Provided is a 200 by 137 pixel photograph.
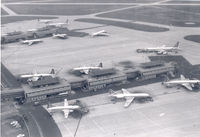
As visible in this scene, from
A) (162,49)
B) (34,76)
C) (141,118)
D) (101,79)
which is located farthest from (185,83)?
(34,76)

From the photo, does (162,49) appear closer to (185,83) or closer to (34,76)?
(185,83)

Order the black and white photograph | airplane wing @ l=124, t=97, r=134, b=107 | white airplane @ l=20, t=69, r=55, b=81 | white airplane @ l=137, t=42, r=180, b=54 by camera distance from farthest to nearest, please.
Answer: white airplane @ l=137, t=42, r=180, b=54 → white airplane @ l=20, t=69, r=55, b=81 → airplane wing @ l=124, t=97, r=134, b=107 → the black and white photograph

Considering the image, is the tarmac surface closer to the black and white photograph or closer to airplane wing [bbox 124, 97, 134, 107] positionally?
the black and white photograph

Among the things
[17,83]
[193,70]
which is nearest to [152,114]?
[193,70]

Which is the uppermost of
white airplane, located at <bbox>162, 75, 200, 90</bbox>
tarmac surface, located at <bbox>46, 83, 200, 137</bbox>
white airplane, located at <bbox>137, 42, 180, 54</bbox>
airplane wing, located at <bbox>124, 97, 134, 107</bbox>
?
white airplane, located at <bbox>137, 42, 180, 54</bbox>

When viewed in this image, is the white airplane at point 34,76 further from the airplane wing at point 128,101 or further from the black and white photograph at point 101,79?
the airplane wing at point 128,101

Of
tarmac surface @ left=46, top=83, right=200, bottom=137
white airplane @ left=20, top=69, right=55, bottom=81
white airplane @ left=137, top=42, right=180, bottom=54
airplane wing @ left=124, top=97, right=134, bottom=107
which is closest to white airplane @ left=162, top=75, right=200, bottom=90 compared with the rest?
tarmac surface @ left=46, top=83, right=200, bottom=137

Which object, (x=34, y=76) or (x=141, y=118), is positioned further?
(x=34, y=76)

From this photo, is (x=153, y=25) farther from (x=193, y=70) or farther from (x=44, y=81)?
(x=44, y=81)
